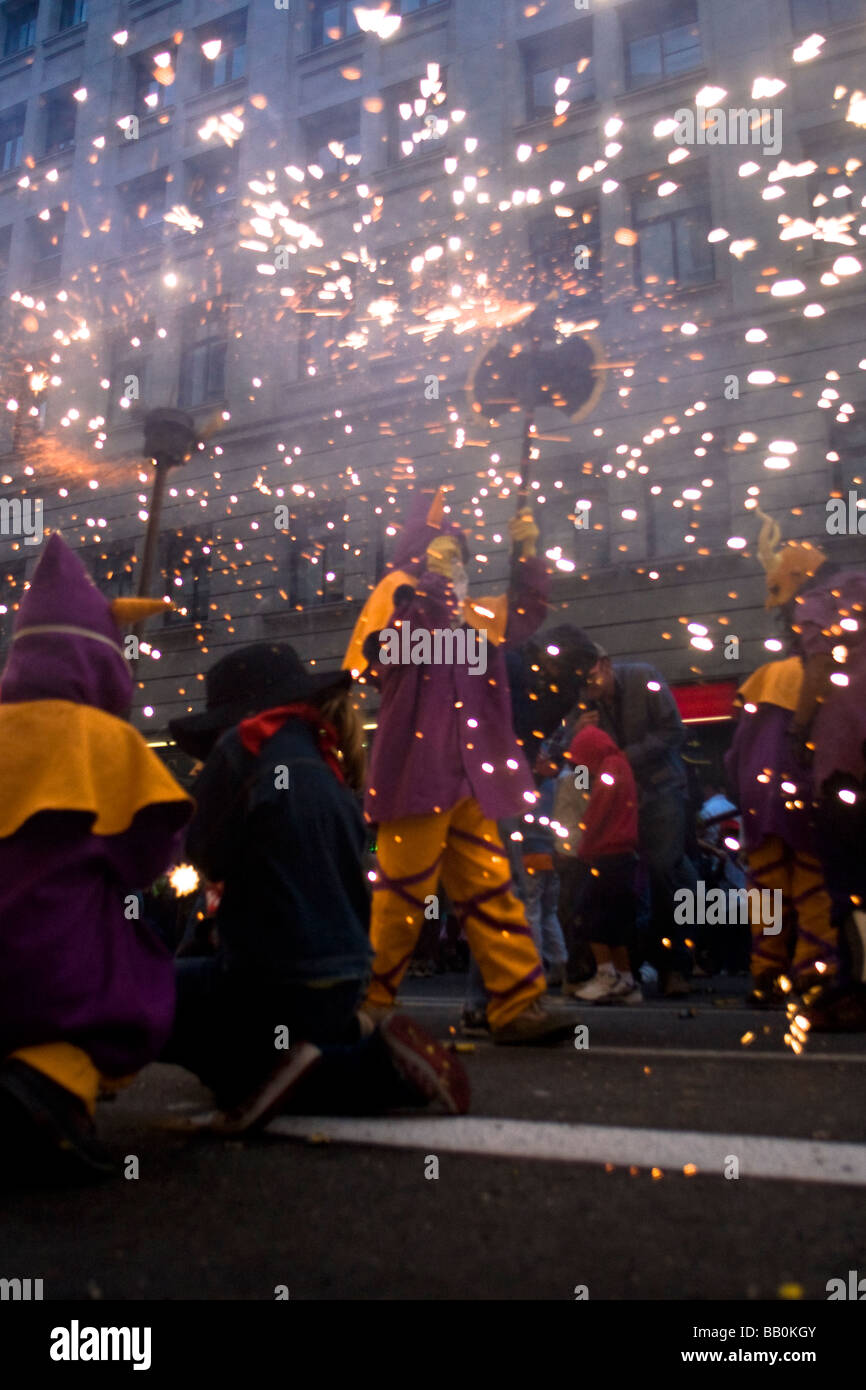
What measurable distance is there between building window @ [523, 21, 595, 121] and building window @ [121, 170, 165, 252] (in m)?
6.53

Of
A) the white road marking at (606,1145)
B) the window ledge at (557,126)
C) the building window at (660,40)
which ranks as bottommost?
the white road marking at (606,1145)

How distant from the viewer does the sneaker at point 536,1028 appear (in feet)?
9.43

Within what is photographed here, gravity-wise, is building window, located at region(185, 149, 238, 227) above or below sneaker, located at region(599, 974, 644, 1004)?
above

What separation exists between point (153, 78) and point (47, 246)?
347 centimetres

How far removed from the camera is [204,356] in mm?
16344

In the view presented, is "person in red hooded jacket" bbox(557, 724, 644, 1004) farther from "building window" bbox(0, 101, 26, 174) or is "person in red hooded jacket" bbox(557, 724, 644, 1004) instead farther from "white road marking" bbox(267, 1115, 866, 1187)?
"building window" bbox(0, 101, 26, 174)

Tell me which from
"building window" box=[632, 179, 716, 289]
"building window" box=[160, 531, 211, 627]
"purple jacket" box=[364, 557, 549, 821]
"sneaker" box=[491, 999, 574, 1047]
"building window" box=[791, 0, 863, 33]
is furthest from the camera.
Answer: "building window" box=[160, 531, 211, 627]

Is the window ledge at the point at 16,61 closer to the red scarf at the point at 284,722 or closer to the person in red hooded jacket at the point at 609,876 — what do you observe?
the person in red hooded jacket at the point at 609,876

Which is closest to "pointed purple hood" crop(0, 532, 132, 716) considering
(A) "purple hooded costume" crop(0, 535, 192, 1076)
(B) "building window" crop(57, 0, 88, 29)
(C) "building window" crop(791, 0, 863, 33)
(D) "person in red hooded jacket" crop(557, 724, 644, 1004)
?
(A) "purple hooded costume" crop(0, 535, 192, 1076)

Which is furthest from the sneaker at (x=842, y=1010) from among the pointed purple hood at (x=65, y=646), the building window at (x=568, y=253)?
the building window at (x=568, y=253)

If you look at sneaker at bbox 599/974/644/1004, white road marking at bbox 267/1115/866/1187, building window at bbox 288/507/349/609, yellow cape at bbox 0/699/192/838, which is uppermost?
building window at bbox 288/507/349/609

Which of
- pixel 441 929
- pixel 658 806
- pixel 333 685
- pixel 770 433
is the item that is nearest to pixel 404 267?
pixel 770 433

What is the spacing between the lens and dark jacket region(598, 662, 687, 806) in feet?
17.0

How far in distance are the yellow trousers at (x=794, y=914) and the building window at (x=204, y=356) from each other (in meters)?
13.7
